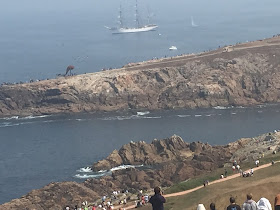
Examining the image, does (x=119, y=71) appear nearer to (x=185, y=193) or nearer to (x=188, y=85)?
(x=188, y=85)

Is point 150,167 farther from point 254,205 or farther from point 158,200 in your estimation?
point 254,205

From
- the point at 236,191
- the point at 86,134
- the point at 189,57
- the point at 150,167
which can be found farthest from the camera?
the point at 189,57

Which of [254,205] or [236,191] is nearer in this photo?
[254,205]

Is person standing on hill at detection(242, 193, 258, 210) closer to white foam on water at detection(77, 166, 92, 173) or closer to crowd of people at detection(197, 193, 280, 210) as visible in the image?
crowd of people at detection(197, 193, 280, 210)

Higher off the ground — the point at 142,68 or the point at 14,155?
the point at 142,68

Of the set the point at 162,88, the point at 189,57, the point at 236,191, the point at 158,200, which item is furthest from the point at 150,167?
the point at 189,57

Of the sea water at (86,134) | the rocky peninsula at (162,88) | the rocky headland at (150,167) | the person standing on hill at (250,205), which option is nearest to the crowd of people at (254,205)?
the person standing on hill at (250,205)

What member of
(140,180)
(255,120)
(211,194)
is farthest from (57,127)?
(211,194)
